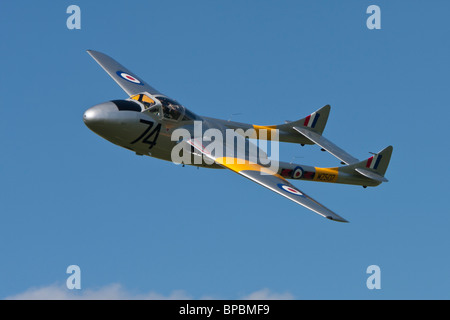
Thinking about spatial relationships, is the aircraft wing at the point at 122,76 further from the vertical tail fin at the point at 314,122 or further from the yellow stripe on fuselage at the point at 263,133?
the vertical tail fin at the point at 314,122

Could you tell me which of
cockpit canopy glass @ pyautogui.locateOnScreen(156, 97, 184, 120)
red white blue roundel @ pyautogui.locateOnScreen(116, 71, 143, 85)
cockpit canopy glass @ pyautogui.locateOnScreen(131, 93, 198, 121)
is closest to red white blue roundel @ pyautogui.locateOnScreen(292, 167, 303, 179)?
cockpit canopy glass @ pyautogui.locateOnScreen(131, 93, 198, 121)

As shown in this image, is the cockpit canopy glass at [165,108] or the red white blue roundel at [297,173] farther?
the red white blue roundel at [297,173]

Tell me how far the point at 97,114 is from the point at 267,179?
834 centimetres

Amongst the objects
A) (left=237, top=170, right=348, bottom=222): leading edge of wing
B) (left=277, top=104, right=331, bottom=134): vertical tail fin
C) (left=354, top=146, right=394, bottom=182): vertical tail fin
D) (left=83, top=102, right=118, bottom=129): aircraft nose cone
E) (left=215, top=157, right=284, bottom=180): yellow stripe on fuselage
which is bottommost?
(left=237, top=170, right=348, bottom=222): leading edge of wing

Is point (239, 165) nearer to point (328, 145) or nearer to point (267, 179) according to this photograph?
point (267, 179)

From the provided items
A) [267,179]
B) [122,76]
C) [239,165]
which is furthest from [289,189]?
[122,76]

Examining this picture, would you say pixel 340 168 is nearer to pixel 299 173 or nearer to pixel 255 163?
pixel 299 173

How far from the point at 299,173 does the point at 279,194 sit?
7327 mm

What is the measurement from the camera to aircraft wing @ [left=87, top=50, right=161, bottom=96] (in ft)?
134

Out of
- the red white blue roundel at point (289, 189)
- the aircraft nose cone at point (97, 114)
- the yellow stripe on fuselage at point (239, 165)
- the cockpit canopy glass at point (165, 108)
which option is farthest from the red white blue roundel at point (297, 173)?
the aircraft nose cone at point (97, 114)

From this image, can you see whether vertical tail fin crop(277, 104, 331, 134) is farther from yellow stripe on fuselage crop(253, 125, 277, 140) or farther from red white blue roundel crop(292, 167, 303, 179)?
red white blue roundel crop(292, 167, 303, 179)

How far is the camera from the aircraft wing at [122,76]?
134ft

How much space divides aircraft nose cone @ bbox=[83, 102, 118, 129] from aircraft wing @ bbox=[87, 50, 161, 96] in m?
6.20

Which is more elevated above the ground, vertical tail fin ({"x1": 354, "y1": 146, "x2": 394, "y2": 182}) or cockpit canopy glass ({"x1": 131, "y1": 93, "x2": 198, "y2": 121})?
cockpit canopy glass ({"x1": 131, "y1": 93, "x2": 198, "y2": 121})
